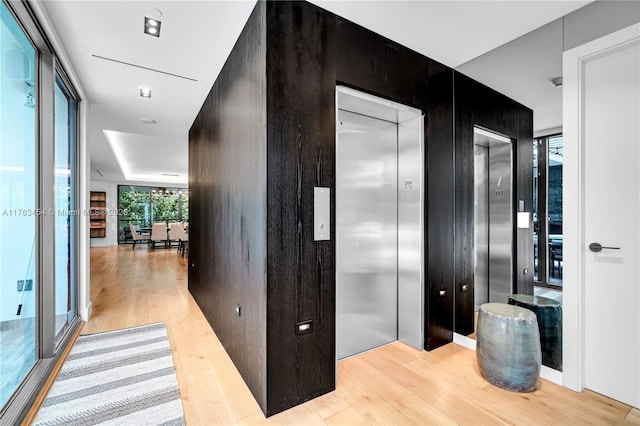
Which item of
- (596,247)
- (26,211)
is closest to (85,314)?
(26,211)

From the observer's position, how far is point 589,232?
6.82 feet

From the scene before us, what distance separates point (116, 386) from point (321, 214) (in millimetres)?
1966

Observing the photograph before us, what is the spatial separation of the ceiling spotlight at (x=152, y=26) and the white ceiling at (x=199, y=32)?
1.6 inches

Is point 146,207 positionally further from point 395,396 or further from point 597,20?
point 597,20

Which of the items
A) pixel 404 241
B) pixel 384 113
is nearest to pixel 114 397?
pixel 404 241

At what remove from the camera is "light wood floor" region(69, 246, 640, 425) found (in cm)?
179

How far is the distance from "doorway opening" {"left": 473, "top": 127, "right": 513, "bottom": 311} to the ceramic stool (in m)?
0.24

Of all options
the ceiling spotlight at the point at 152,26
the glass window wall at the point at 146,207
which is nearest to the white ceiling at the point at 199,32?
the ceiling spotlight at the point at 152,26

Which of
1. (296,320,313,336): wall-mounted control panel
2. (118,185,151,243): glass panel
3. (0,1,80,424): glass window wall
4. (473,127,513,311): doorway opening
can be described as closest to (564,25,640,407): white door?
(473,127,513,311): doorway opening

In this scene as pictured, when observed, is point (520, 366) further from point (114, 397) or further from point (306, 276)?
point (114, 397)

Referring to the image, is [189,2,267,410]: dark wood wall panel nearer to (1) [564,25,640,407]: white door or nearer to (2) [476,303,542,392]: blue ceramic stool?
(2) [476,303,542,392]: blue ceramic stool

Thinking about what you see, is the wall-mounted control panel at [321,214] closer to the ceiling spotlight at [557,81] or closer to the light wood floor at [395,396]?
the light wood floor at [395,396]

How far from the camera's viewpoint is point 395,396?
2008 mm

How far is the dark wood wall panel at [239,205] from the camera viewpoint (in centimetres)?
191
